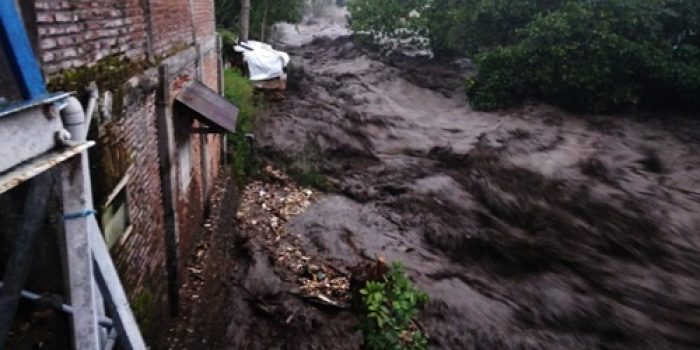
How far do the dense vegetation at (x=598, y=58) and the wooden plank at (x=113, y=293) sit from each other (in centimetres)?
1476

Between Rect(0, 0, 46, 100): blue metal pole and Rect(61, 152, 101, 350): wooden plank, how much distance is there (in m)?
0.36

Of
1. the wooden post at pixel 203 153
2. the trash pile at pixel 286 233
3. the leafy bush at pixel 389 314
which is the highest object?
the wooden post at pixel 203 153

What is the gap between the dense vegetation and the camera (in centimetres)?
1398

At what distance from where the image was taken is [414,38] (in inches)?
931

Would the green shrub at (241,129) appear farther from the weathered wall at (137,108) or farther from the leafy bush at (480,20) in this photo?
the leafy bush at (480,20)

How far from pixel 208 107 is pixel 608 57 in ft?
40.7

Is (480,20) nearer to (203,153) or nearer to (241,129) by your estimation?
(241,129)

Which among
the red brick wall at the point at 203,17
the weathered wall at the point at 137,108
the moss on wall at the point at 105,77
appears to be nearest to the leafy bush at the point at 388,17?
the red brick wall at the point at 203,17

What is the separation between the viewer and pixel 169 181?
5418mm

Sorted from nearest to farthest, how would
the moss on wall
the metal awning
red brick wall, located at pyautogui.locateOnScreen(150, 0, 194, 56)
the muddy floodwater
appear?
the moss on wall → red brick wall, located at pyautogui.locateOnScreen(150, 0, 194, 56) → the metal awning → the muddy floodwater

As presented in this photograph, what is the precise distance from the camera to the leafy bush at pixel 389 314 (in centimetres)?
544

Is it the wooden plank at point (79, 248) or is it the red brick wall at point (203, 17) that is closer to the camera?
the wooden plank at point (79, 248)

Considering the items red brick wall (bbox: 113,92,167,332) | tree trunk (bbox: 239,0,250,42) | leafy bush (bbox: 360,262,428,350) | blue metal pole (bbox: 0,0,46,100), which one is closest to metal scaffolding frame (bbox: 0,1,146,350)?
blue metal pole (bbox: 0,0,46,100)

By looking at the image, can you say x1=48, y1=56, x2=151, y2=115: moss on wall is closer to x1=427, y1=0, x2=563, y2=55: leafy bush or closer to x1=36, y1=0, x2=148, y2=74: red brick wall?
x1=36, y1=0, x2=148, y2=74: red brick wall
